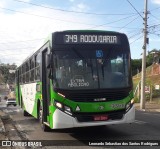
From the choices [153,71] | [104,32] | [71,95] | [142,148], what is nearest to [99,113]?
[71,95]

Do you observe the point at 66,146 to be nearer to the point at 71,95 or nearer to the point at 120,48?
the point at 71,95

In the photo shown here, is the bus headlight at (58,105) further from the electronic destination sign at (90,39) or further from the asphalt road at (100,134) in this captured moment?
the electronic destination sign at (90,39)

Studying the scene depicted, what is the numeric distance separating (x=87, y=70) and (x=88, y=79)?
269mm

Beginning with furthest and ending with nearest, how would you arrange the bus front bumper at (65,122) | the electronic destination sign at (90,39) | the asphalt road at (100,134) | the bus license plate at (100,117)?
the asphalt road at (100,134) → the electronic destination sign at (90,39) → the bus license plate at (100,117) → the bus front bumper at (65,122)

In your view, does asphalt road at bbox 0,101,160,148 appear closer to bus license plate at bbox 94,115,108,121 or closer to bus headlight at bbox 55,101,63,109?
bus license plate at bbox 94,115,108,121

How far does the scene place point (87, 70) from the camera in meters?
11.1

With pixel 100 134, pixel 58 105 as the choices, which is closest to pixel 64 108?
pixel 58 105

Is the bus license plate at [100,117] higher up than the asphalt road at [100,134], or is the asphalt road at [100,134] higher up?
the bus license plate at [100,117]

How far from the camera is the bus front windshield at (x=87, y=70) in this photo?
434 inches

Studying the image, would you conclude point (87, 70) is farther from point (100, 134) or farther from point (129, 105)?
point (100, 134)

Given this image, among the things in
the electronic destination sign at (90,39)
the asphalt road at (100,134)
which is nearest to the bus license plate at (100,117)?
the asphalt road at (100,134)

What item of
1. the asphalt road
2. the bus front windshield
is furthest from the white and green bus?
the asphalt road

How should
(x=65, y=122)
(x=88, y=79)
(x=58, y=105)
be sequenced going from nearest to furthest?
1. (x=65, y=122)
2. (x=58, y=105)
3. (x=88, y=79)

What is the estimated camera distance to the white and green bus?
10.8m
